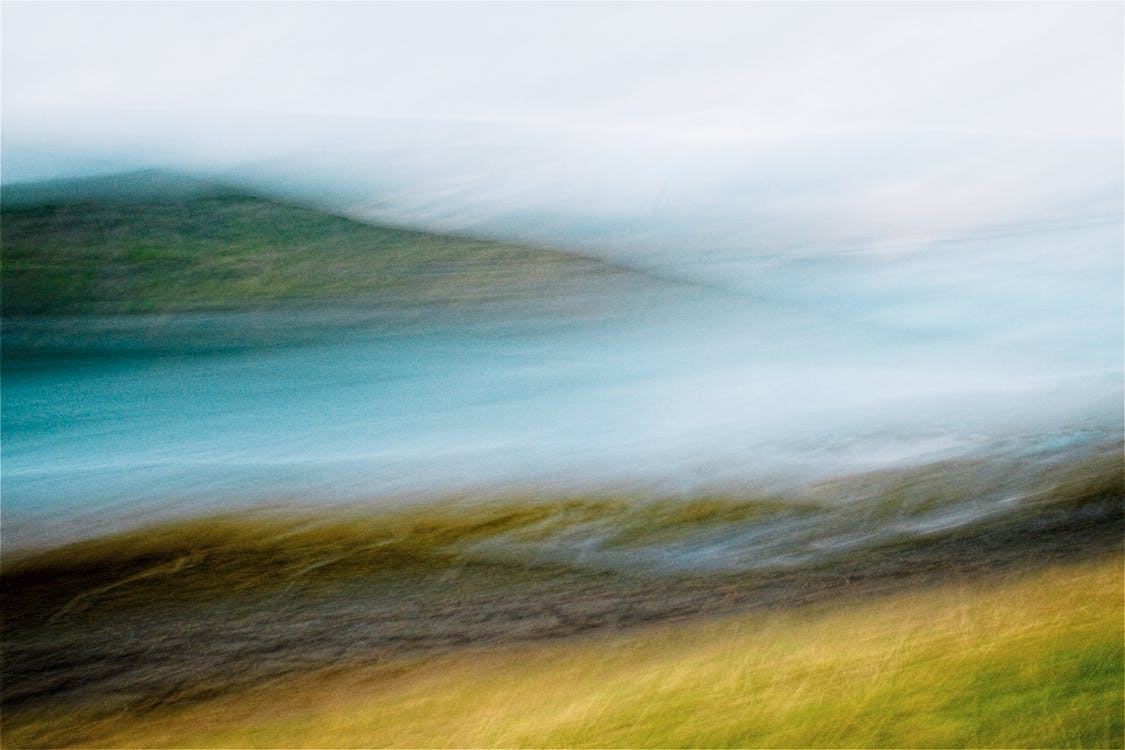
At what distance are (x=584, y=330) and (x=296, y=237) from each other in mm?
284

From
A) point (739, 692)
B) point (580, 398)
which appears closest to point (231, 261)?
point (580, 398)

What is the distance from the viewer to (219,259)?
812 millimetres

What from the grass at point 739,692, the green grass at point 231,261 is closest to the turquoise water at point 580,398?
the green grass at point 231,261

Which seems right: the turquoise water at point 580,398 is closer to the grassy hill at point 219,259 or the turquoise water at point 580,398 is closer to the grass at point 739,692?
the grassy hill at point 219,259

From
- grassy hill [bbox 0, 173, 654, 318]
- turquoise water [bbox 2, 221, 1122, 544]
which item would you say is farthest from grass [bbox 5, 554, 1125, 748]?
grassy hill [bbox 0, 173, 654, 318]

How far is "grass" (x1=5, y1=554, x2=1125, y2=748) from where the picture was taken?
0.70m

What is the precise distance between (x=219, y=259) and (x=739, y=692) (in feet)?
1.96

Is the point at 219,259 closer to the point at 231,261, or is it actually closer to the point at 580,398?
the point at 231,261

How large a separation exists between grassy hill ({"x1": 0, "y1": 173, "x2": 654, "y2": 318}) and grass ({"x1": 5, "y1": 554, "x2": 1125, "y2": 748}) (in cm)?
33

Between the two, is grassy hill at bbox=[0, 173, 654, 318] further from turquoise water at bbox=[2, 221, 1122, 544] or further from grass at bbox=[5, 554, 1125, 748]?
grass at bbox=[5, 554, 1125, 748]

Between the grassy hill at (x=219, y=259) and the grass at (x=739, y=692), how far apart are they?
331 mm

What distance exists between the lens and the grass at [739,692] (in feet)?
2.31

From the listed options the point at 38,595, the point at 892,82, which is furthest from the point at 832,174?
the point at 38,595

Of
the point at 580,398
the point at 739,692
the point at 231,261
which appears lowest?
the point at 739,692
